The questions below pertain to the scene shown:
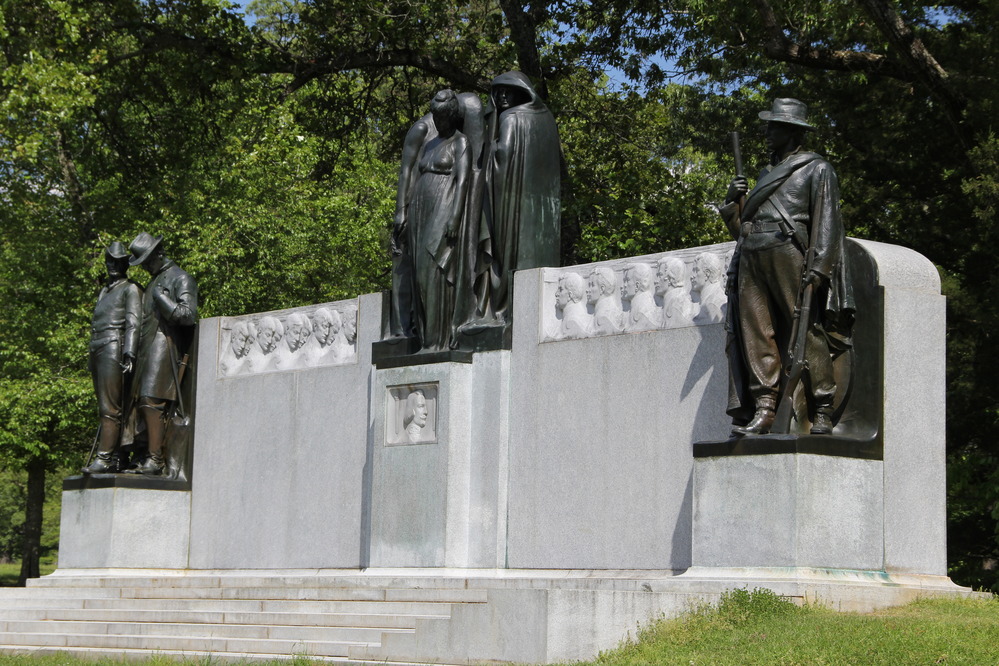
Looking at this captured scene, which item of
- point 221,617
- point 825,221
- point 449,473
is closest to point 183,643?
point 221,617

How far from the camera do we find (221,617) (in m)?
13.2

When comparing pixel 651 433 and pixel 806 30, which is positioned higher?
pixel 806 30

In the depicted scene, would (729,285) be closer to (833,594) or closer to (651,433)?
(651,433)

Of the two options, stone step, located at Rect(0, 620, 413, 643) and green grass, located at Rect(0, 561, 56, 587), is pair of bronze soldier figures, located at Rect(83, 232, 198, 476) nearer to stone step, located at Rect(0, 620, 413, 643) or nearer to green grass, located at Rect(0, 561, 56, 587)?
stone step, located at Rect(0, 620, 413, 643)

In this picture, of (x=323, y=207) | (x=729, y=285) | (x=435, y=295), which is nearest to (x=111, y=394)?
(x=435, y=295)

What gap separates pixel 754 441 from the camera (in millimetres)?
10672

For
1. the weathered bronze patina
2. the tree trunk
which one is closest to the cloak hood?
the weathered bronze patina

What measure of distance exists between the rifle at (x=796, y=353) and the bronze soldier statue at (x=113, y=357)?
28.2 ft

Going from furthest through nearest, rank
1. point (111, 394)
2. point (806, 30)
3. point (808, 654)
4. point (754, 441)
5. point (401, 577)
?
point (806, 30)
point (111, 394)
point (401, 577)
point (754, 441)
point (808, 654)

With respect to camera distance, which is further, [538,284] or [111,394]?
[111,394]

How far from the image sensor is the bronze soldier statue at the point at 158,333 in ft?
55.8

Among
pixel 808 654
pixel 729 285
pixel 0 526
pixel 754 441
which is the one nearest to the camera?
pixel 808 654

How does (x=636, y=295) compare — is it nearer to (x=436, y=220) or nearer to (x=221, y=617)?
(x=436, y=220)

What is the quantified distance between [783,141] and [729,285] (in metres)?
1.14
